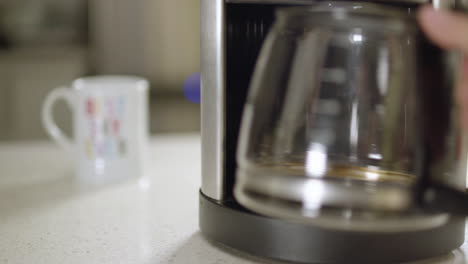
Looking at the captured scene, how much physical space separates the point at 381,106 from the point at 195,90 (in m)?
1.82

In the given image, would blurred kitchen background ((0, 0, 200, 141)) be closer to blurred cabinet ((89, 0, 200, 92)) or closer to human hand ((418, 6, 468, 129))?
blurred cabinet ((89, 0, 200, 92))

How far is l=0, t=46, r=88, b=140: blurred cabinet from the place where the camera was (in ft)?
7.02

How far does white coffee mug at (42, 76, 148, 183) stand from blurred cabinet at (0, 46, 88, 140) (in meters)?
1.38

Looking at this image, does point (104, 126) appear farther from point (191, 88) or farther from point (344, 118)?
point (191, 88)

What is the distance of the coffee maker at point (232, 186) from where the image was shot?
0.46 m

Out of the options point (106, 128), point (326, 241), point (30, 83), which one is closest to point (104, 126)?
point (106, 128)

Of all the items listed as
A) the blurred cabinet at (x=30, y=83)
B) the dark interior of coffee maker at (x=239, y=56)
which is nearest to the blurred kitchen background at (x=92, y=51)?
the blurred cabinet at (x=30, y=83)

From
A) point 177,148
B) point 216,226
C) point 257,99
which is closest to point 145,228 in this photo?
point 216,226

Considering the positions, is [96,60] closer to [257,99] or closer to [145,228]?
[145,228]

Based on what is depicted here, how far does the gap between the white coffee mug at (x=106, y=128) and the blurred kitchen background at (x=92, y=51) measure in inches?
54.4

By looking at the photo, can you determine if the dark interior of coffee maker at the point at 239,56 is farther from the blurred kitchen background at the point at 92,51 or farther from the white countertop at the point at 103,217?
the blurred kitchen background at the point at 92,51

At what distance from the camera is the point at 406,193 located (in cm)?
38

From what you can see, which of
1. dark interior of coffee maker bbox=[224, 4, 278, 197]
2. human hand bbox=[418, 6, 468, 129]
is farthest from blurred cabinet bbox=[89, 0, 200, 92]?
human hand bbox=[418, 6, 468, 129]

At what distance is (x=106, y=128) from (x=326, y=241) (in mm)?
412
